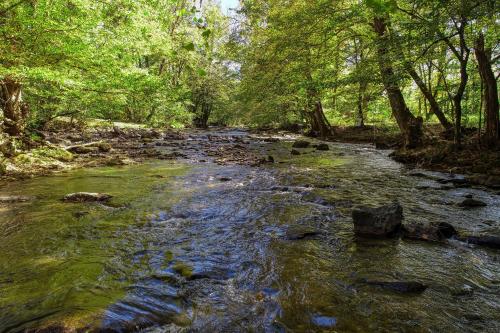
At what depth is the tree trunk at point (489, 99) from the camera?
10.8m

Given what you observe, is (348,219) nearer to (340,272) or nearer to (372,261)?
(372,261)

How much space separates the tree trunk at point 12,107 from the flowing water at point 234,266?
364 cm

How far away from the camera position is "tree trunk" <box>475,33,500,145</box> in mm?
10781

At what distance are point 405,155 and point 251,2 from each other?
15125 millimetres

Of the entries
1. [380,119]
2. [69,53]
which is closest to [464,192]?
[69,53]

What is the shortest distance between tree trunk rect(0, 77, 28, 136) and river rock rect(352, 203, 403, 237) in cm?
1015

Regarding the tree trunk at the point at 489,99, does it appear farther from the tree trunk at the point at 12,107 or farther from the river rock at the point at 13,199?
the tree trunk at the point at 12,107

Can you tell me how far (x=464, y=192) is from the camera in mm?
7668

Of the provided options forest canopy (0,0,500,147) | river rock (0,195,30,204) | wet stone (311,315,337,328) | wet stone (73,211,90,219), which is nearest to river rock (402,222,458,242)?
wet stone (311,315,337,328)

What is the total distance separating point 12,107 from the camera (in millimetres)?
10273

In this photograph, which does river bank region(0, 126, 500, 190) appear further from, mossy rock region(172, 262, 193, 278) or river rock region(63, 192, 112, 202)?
mossy rock region(172, 262, 193, 278)

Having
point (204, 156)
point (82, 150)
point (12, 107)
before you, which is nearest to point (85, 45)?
point (12, 107)

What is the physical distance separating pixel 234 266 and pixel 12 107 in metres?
9.91

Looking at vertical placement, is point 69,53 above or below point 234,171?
above
